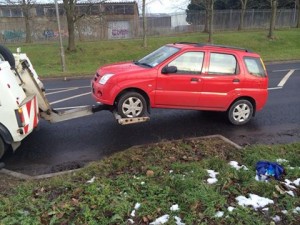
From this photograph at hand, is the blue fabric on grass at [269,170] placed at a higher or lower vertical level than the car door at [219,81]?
lower

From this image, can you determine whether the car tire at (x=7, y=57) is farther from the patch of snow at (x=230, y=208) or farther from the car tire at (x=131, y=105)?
the patch of snow at (x=230, y=208)

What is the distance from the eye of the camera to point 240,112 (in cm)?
823

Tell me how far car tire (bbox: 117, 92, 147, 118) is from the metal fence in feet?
76.7

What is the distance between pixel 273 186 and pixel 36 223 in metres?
2.85

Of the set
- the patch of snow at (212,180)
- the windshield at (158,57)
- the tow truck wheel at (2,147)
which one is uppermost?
the windshield at (158,57)

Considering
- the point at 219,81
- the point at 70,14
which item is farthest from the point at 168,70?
the point at 70,14

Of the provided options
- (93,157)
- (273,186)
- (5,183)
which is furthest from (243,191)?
(5,183)

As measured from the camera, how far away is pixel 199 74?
770cm

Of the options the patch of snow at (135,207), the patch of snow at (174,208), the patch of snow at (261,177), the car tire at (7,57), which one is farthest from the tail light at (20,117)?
the patch of snow at (261,177)

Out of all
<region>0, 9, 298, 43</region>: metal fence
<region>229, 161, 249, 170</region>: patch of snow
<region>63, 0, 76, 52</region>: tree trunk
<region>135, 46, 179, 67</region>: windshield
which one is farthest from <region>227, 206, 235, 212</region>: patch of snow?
<region>0, 9, 298, 43</region>: metal fence

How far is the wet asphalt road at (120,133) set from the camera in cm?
613

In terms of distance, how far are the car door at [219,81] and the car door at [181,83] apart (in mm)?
180

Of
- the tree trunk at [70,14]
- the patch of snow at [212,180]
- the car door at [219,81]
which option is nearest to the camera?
the patch of snow at [212,180]

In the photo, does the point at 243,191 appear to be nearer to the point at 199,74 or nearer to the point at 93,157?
the point at 93,157
